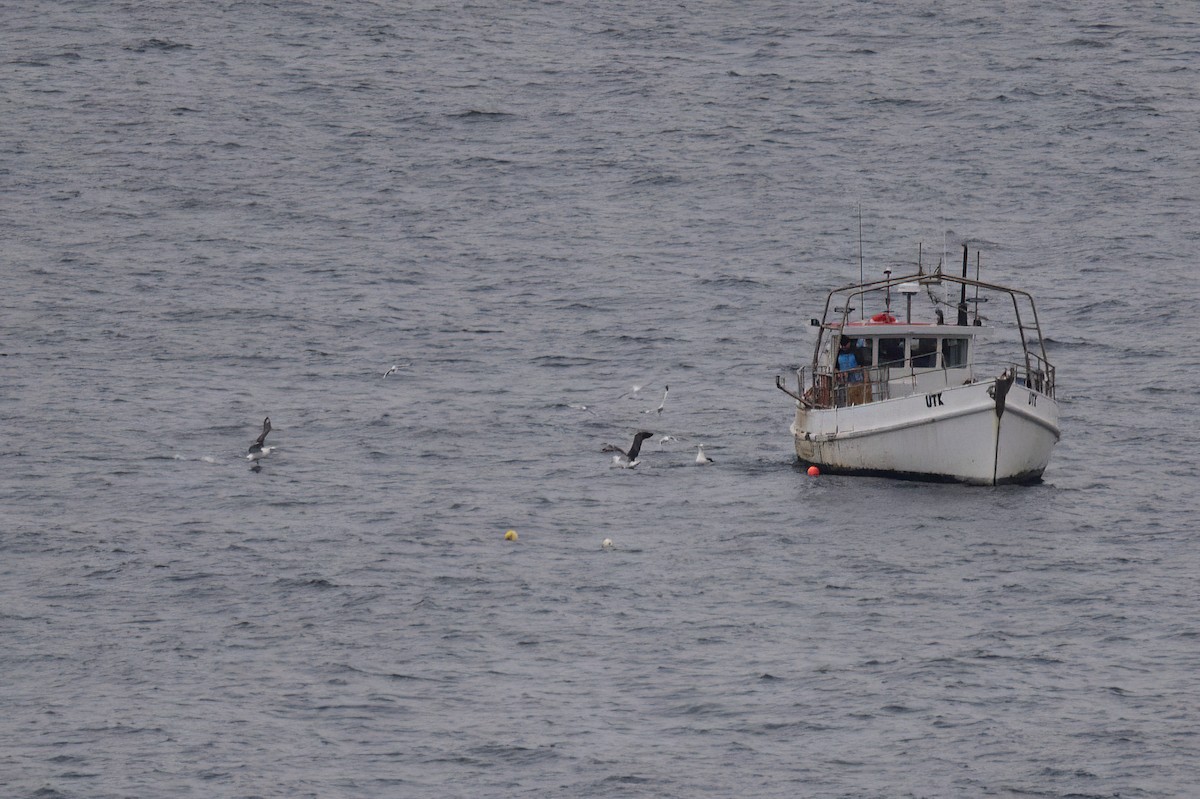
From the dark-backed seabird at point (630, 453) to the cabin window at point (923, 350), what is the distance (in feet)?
19.1

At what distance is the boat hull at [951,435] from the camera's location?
131ft

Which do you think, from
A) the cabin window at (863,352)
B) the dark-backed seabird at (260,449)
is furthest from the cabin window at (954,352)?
the dark-backed seabird at (260,449)

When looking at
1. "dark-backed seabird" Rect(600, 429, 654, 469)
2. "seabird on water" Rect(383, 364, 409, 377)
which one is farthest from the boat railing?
"seabird on water" Rect(383, 364, 409, 377)

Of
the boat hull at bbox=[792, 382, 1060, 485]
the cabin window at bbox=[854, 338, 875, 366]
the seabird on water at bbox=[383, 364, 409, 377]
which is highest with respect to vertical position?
the cabin window at bbox=[854, 338, 875, 366]

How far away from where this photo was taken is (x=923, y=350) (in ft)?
140

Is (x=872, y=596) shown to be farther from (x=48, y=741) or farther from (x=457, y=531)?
(x=48, y=741)

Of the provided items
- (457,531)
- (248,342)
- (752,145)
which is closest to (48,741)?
(457,531)

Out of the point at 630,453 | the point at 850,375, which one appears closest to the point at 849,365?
the point at 850,375

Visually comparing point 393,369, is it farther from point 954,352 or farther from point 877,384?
point 954,352

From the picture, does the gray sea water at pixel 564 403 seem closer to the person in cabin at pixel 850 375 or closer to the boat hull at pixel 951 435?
the boat hull at pixel 951 435

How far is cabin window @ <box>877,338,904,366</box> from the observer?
42.6 m

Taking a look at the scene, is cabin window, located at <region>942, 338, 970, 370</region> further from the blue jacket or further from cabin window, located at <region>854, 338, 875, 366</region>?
the blue jacket

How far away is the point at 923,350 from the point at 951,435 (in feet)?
9.65

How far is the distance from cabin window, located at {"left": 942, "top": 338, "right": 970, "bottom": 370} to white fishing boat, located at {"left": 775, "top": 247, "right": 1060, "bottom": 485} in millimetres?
21
